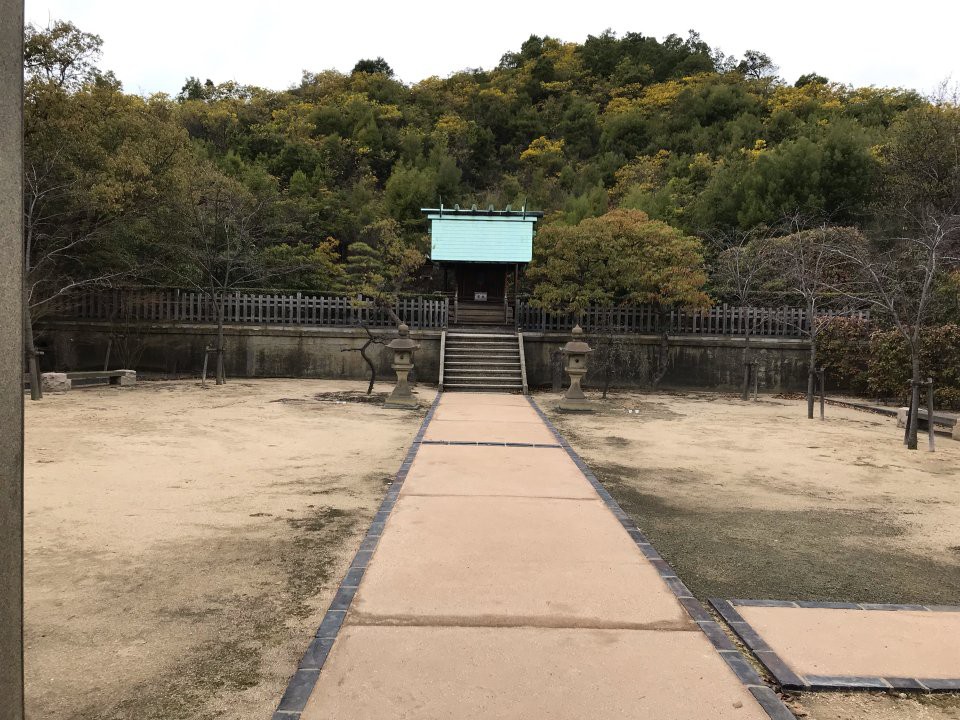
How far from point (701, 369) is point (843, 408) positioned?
3.78 m

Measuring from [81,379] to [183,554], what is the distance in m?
11.4

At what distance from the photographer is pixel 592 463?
7.19 meters

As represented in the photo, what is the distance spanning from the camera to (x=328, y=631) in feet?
9.67

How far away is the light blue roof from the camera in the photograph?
64.5 feet

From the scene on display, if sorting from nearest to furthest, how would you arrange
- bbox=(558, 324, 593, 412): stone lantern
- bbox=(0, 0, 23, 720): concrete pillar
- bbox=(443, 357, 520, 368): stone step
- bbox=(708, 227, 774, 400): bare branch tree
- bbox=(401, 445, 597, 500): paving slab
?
bbox=(0, 0, 23, 720): concrete pillar
bbox=(401, 445, 597, 500): paving slab
bbox=(558, 324, 593, 412): stone lantern
bbox=(443, 357, 520, 368): stone step
bbox=(708, 227, 774, 400): bare branch tree

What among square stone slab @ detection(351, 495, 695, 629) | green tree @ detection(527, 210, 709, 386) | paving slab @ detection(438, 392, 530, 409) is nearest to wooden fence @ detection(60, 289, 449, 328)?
green tree @ detection(527, 210, 709, 386)

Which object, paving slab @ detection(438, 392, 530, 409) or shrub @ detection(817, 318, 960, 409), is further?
shrub @ detection(817, 318, 960, 409)

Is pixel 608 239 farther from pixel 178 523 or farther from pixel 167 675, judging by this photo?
pixel 167 675

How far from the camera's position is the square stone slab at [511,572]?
→ 317 centimetres

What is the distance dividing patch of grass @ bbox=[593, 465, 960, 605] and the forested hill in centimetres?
1287

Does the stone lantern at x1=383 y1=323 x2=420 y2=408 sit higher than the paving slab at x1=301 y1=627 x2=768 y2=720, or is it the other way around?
the stone lantern at x1=383 y1=323 x2=420 y2=408

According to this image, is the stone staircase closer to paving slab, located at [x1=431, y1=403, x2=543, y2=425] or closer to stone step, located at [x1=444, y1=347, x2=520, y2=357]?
stone step, located at [x1=444, y1=347, x2=520, y2=357]

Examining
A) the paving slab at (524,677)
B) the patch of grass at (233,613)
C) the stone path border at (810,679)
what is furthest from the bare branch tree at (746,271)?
the paving slab at (524,677)

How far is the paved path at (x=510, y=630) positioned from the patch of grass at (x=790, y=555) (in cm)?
38
